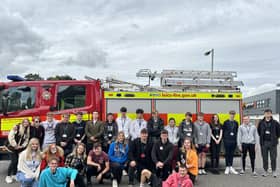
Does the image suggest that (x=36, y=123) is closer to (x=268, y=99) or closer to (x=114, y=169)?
(x=114, y=169)

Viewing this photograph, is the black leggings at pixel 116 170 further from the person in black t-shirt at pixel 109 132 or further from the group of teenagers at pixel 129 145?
the person in black t-shirt at pixel 109 132

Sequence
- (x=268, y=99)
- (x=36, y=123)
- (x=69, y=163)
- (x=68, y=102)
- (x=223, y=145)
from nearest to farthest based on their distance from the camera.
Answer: (x=69, y=163), (x=36, y=123), (x=68, y=102), (x=223, y=145), (x=268, y=99)

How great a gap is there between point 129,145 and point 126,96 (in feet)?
6.70

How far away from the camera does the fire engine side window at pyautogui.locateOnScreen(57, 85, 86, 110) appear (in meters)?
10.8

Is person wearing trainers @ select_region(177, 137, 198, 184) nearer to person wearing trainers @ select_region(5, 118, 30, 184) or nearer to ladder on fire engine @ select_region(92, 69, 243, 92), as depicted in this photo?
ladder on fire engine @ select_region(92, 69, 243, 92)

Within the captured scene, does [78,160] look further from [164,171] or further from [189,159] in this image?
[189,159]

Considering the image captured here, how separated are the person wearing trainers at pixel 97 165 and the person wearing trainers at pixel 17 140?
176cm

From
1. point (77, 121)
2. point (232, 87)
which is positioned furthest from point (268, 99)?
point (77, 121)

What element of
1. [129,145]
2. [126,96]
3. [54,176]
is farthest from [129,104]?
[54,176]

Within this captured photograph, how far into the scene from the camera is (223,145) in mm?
11555

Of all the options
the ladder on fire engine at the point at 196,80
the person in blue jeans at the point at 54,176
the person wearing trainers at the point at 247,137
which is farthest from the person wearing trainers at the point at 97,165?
the person wearing trainers at the point at 247,137

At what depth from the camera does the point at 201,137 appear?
10906 mm

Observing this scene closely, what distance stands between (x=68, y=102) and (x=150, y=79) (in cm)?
266

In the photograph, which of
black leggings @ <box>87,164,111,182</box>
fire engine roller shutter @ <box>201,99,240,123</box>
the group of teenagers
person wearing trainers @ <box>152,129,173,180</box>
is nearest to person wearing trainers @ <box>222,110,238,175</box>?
the group of teenagers
